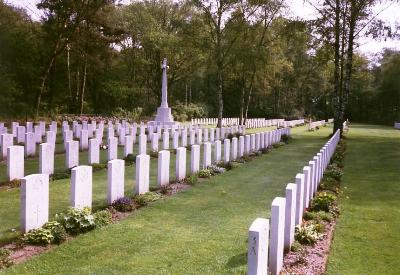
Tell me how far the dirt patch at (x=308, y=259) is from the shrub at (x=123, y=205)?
333cm

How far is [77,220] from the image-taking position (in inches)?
275

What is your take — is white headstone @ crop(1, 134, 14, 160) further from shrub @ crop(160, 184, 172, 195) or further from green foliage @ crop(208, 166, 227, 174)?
green foliage @ crop(208, 166, 227, 174)

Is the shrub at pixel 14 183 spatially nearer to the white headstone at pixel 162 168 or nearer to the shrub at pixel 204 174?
the white headstone at pixel 162 168

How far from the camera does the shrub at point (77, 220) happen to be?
6918 millimetres

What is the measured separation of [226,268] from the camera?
5648mm

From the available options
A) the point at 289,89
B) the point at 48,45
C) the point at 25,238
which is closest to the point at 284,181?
the point at 25,238

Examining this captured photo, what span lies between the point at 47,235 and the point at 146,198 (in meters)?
2.82

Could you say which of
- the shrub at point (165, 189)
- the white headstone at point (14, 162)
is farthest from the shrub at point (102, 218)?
the white headstone at point (14, 162)

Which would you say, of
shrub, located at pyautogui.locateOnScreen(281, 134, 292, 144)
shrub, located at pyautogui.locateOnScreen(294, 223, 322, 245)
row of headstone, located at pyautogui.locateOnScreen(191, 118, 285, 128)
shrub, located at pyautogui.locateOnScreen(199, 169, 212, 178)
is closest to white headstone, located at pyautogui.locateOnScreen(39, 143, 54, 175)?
shrub, located at pyautogui.locateOnScreen(199, 169, 212, 178)

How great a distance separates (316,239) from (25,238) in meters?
4.32

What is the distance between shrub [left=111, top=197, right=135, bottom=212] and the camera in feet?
27.3

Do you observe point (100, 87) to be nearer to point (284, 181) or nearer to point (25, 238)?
point (284, 181)

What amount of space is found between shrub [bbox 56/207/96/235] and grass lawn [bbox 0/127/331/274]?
200mm

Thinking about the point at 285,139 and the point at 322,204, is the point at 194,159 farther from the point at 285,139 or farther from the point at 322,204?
the point at 285,139
